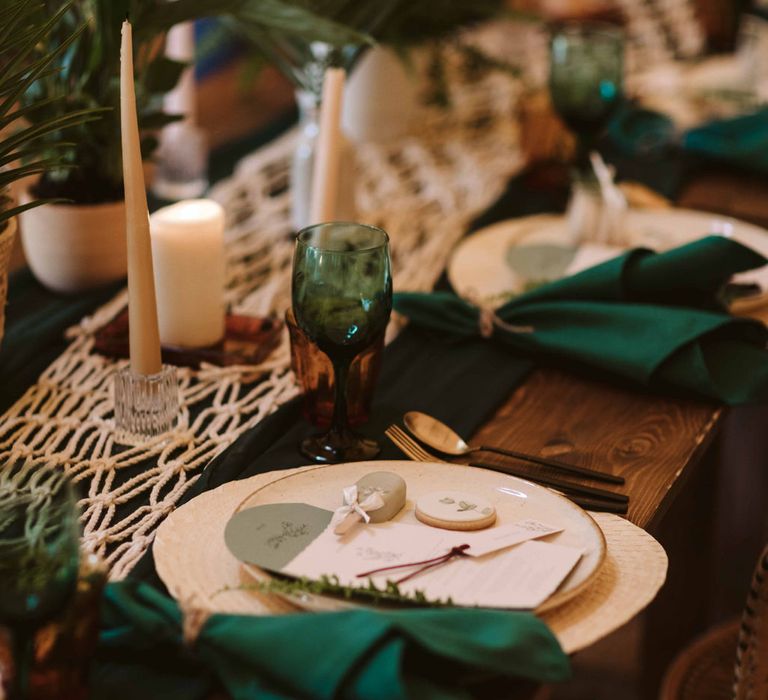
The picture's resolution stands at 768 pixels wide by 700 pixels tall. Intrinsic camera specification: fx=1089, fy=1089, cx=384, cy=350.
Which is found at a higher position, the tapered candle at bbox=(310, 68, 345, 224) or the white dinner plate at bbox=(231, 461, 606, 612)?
the tapered candle at bbox=(310, 68, 345, 224)

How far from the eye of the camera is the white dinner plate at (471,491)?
73 cm

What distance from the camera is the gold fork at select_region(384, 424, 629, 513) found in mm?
844

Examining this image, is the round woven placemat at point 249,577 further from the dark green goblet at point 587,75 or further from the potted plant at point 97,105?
the dark green goblet at point 587,75

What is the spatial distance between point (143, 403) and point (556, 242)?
25.1 inches

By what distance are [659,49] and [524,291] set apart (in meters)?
1.33

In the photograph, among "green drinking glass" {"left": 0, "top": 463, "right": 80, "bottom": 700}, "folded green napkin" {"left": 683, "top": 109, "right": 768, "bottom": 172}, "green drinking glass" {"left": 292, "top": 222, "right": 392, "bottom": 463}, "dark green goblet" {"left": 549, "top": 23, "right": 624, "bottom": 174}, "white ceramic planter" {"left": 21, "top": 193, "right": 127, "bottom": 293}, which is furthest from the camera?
"folded green napkin" {"left": 683, "top": 109, "right": 768, "bottom": 172}

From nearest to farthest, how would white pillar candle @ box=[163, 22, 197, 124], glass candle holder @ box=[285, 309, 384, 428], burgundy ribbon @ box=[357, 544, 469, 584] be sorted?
burgundy ribbon @ box=[357, 544, 469, 584] → glass candle holder @ box=[285, 309, 384, 428] → white pillar candle @ box=[163, 22, 197, 124]

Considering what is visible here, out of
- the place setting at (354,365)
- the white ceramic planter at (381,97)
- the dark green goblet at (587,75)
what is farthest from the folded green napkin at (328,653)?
the white ceramic planter at (381,97)

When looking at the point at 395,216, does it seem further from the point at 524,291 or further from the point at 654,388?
the point at 654,388

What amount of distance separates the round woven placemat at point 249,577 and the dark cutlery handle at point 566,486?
0.16 feet

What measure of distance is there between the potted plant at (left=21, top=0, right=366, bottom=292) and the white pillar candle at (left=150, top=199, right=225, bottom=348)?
0.36ft

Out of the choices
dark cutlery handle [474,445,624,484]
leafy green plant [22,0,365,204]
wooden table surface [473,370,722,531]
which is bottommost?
wooden table surface [473,370,722,531]

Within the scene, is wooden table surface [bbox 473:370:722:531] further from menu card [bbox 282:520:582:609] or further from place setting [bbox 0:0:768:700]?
menu card [bbox 282:520:582:609]

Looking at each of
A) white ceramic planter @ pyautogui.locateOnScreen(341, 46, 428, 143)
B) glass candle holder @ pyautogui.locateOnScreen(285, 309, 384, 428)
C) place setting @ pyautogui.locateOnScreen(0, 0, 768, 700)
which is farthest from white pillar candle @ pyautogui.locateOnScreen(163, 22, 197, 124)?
glass candle holder @ pyautogui.locateOnScreen(285, 309, 384, 428)
